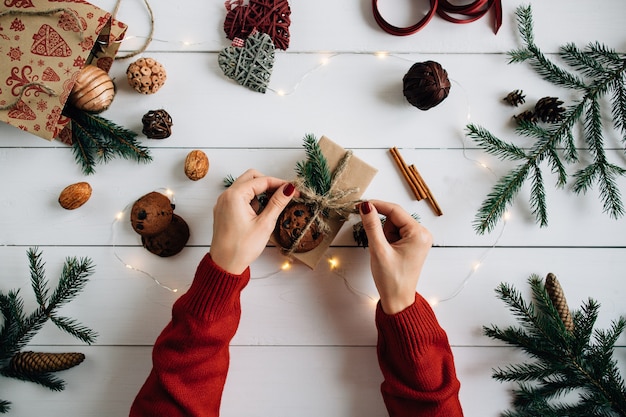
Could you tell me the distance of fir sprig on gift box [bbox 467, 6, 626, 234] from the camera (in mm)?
973

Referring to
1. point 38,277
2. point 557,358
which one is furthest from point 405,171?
point 38,277

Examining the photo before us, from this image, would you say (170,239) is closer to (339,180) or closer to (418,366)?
(339,180)

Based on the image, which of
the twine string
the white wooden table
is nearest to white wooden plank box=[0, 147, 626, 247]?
the white wooden table

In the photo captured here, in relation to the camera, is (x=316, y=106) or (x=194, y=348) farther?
(x=316, y=106)

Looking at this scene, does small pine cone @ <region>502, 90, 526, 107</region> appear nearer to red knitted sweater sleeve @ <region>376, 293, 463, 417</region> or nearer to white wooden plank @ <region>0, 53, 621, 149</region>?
white wooden plank @ <region>0, 53, 621, 149</region>

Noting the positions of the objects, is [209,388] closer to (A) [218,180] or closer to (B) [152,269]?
(B) [152,269]

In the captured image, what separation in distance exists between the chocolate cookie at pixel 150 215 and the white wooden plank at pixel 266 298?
11 cm

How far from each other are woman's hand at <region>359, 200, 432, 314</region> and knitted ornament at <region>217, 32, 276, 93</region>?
1.35ft

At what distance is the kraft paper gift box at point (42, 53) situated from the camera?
0.86 metres

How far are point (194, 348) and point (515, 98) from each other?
3.13 ft

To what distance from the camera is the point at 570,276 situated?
100 centimetres

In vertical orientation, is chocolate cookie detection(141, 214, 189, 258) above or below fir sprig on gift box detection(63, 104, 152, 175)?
below

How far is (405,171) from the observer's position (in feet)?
3.21

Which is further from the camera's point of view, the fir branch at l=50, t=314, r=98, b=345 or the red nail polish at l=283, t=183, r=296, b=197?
the fir branch at l=50, t=314, r=98, b=345
